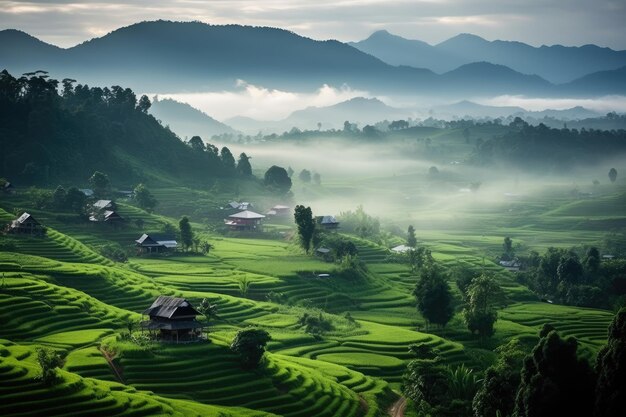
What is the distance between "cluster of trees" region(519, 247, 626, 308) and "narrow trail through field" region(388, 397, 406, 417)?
43.3 meters

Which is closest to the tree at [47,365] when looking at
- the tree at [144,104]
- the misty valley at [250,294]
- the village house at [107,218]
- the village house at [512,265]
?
the misty valley at [250,294]

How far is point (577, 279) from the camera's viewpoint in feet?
344

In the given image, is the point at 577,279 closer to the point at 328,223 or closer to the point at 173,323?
the point at 328,223

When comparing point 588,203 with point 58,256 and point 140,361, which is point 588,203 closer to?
point 58,256

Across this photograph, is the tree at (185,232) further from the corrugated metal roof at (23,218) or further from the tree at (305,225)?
the corrugated metal roof at (23,218)

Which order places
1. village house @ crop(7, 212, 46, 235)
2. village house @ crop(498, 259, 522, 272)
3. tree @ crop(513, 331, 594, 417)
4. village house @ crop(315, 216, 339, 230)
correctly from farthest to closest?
village house @ crop(315, 216, 339, 230), village house @ crop(498, 259, 522, 272), village house @ crop(7, 212, 46, 235), tree @ crop(513, 331, 594, 417)

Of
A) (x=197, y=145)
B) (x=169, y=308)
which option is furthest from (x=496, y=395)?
(x=197, y=145)

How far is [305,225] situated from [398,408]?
1781 inches

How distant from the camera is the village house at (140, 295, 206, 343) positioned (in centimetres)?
6184

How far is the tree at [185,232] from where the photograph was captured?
103438 mm

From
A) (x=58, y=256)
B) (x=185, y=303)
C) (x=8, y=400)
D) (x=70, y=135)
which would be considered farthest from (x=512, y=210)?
(x=8, y=400)

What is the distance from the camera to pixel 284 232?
4899 inches

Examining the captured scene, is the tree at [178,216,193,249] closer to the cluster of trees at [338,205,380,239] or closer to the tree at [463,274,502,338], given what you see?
the cluster of trees at [338,205,380,239]

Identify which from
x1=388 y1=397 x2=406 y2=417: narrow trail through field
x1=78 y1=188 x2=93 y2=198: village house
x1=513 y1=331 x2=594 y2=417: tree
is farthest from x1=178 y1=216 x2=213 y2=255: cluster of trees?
x1=513 y1=331 x2=594 y2=417: tree
